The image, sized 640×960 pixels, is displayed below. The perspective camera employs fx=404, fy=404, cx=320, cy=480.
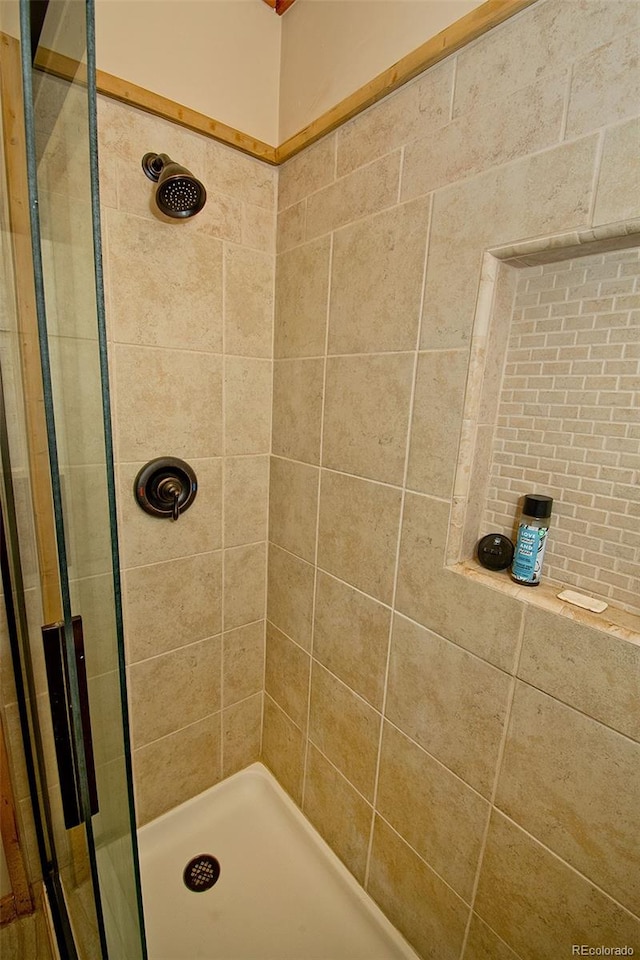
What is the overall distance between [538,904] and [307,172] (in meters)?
1.75

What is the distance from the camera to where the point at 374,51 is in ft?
3.01

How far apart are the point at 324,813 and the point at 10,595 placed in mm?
1138

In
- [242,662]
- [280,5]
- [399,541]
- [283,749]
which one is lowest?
[283,749]

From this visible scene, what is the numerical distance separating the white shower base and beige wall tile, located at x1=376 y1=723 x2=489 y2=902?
0.34 m

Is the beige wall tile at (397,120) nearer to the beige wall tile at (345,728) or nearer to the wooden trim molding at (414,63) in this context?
the wooden trim molding at (414,63)

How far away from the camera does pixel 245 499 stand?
134 cm

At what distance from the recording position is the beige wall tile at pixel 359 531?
3.23ft

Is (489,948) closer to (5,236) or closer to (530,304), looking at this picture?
(530,304)

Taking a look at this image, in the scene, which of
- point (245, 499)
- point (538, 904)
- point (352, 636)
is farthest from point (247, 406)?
point (538, 904)

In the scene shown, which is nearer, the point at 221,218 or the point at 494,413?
the point at 494,413

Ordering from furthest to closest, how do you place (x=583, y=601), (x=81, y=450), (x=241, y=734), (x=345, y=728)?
(x=241, y=734), (x=345, y=728), (x=583, y=601), (x=81, y=450)

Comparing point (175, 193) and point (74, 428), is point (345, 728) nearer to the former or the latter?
point (74, 428)

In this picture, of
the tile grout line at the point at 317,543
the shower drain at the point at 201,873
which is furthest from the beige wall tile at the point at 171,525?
the shower drain at the point at 201,873

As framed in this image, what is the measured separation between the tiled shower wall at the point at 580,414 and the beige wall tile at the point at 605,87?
190 mm
